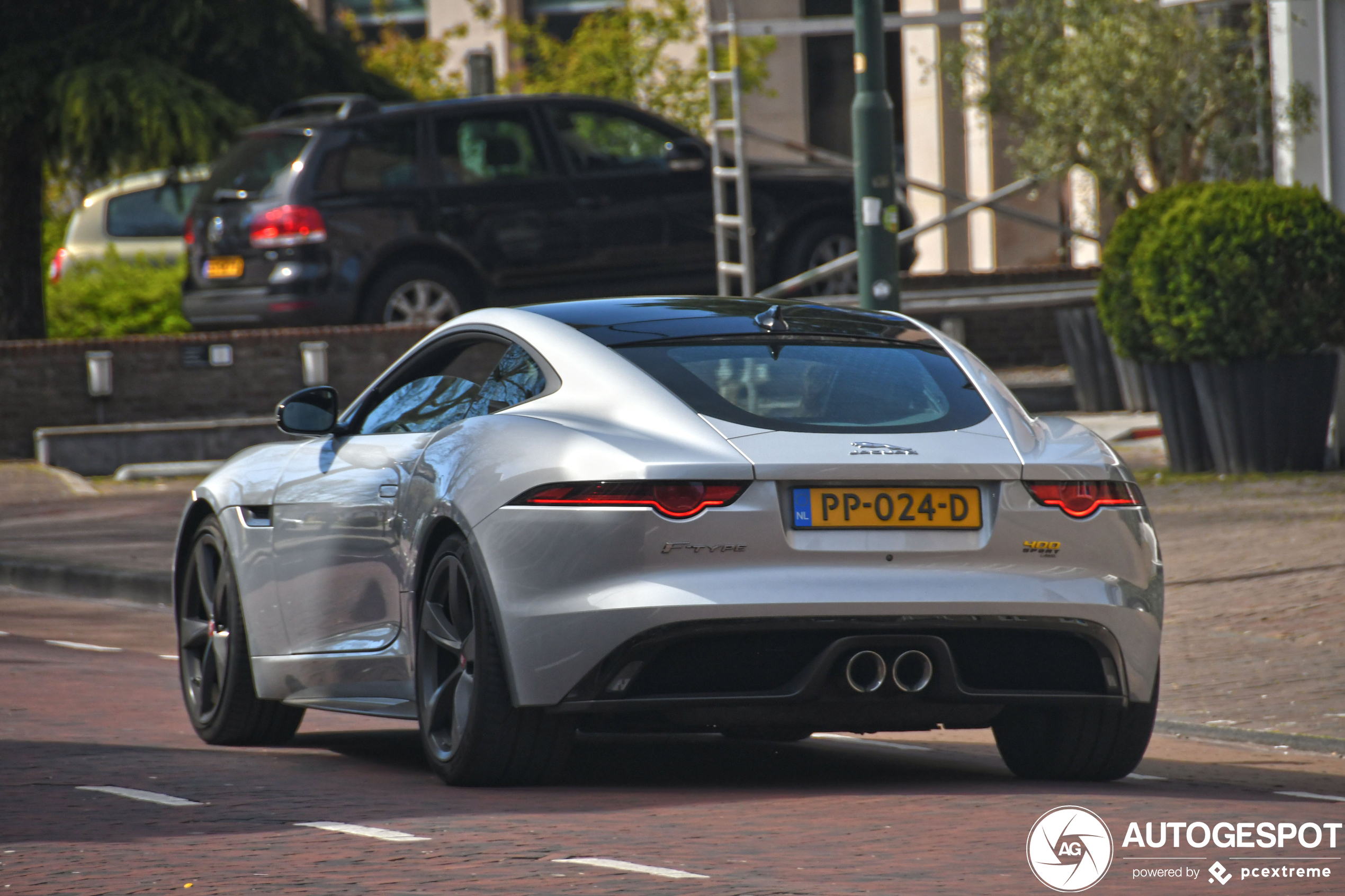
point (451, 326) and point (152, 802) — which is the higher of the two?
point (451, 326)

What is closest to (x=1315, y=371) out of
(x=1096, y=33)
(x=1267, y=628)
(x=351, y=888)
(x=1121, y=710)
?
(x=1267, y=628)

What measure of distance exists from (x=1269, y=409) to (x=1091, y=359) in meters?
3.81

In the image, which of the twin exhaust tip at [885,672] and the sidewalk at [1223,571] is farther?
the sidewalk at [1223,571]

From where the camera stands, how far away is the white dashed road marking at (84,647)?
33.5ft

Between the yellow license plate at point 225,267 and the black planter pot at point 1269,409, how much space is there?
7.22 m

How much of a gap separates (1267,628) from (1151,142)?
32.7 ft

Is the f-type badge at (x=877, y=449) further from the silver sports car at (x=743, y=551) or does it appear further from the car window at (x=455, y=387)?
the car window at (x=455, y=387)

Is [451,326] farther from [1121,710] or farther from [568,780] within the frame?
[1121,710]

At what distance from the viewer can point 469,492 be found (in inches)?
231

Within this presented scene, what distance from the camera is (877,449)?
18.6 feet

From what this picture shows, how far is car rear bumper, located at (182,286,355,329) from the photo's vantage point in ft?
55.5

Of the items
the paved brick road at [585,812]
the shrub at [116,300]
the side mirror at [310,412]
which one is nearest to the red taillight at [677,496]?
the paved brick road at [585,812]

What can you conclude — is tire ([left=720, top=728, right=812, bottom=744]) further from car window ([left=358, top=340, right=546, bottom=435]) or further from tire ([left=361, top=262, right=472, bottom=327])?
tire ([left=361, top=262, right=472, bottom=327])

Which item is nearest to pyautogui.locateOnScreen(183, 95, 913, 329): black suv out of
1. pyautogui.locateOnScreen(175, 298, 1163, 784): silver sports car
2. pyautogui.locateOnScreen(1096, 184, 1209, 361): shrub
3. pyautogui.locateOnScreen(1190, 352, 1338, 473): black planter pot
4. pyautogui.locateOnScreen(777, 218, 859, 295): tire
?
pyautogui.locateOnScreen(777, 218, 859, 295): tire
